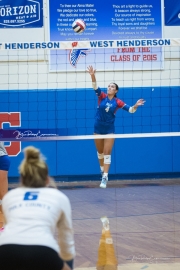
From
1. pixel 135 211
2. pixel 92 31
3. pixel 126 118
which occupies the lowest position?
pixel 135 211

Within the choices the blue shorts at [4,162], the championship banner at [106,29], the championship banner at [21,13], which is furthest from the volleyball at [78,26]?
the blue shorts at [4,162]

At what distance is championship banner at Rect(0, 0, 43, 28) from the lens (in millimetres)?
12859

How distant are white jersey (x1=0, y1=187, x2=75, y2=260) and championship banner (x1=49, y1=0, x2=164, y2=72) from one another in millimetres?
9037

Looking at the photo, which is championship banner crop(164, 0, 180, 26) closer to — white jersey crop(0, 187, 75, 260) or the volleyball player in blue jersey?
the volleyball player in blue jersey

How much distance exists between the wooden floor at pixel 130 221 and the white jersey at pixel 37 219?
219cm

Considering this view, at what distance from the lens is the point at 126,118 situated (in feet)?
43.3

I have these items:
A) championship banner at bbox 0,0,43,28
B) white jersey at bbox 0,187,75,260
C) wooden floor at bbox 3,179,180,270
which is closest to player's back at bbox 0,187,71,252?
white jersey at bbox 0,187,75,260

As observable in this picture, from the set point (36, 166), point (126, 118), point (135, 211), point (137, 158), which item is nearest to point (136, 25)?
point (126, 118)

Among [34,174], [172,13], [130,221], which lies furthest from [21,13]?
[34,174]

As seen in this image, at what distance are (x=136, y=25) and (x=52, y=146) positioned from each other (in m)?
3.23

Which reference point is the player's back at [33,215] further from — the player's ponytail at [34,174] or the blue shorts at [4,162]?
the blue shorts at [4,162]

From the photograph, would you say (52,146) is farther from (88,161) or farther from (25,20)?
(25,20)

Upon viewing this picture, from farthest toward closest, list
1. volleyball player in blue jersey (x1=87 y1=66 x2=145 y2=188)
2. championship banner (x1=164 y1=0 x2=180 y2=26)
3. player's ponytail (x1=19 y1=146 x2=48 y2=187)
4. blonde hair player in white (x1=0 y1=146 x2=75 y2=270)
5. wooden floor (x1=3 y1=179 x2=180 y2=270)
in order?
championship banner (x1=164 y1=0 x2=180 y2=26) → volleyball player in blue jersey (x1=87 y1=66 x2=145 y2=188) → wooden floor (x1=3 y1=179 x2=180 y2=270) → player's ponytail (x1=19 y1=146 x2=48 y2=187) → blonde hair player in white (x1=0 y1=146 x2=75 y2=270)

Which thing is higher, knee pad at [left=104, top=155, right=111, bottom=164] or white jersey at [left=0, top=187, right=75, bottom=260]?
white jersey at [left=0, top=187, right=75, bottom=260]
